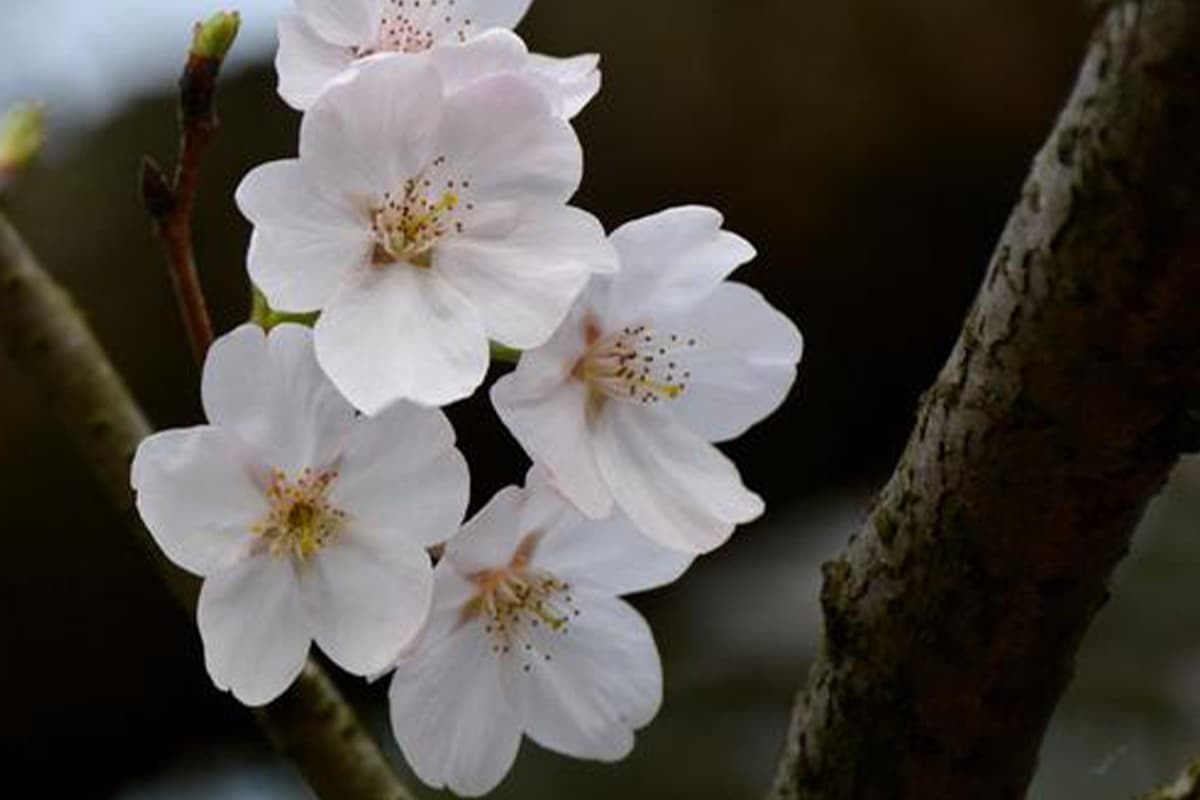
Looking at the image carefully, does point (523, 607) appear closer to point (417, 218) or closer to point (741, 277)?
point (417, 218)

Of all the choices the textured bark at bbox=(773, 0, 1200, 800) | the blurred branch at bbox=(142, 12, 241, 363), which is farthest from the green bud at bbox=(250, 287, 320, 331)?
the textured bark at bbox=(773, 0, 1200, 800)

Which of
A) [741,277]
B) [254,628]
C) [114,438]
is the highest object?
[254,628]

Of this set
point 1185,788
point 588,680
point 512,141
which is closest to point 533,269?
point 512,141

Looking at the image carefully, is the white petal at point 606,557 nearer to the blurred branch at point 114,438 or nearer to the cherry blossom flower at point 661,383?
the cherry blossom flower at point 661,383

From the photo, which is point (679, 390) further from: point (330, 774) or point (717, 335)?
point (330, 774)

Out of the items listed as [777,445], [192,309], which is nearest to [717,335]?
[192,309]

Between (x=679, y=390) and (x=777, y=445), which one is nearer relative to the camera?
(x=679, y=390)
